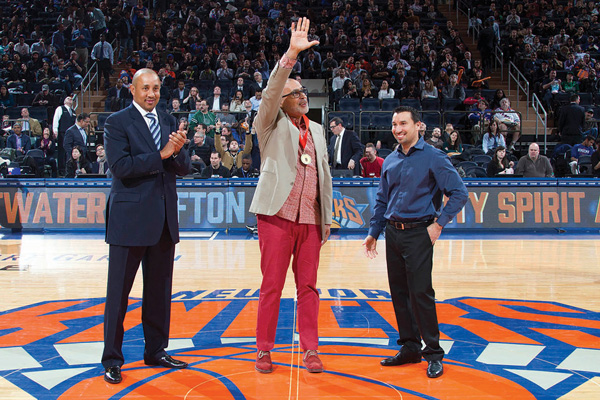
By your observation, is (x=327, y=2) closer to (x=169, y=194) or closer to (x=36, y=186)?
(x=36, y=186)

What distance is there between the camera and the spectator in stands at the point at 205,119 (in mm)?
13906

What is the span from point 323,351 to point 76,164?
10.1 meters

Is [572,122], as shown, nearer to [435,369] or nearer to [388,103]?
[388,103]

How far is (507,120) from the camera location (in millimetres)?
14984

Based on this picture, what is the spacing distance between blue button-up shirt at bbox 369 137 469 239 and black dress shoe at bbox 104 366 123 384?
206cm

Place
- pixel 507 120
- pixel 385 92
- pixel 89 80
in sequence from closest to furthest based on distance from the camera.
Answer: pixel 507 120 → pixel 385 92 → pixel 89 80

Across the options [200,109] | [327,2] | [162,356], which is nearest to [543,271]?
[162,356]

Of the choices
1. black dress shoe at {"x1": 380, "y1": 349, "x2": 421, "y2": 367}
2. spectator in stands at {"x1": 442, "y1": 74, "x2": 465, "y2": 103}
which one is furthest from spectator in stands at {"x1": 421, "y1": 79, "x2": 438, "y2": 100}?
black dress shoe at {"x1": 380, "y1": 349, "x2": 421, "y2": 367}

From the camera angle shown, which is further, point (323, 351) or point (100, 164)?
A: point (100, 164)

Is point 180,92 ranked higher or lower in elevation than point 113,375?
higher

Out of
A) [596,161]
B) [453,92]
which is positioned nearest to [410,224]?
[596,161]

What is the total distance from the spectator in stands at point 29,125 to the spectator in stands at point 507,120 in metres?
11.7

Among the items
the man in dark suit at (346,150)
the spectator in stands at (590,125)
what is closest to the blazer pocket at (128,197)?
the man in dark suit at (346,150)

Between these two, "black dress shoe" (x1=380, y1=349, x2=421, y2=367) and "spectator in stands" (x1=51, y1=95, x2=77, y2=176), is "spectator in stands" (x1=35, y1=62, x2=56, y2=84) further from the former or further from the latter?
"black dress shoe" (x1=380, y1=349, x2=421, y2=367)
